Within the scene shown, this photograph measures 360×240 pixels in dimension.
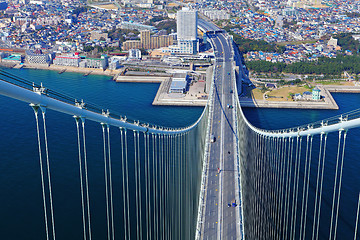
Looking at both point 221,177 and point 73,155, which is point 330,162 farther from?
point 73,155

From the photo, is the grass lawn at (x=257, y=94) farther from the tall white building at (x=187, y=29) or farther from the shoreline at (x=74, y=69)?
the shoreline at (x=74, y=69)

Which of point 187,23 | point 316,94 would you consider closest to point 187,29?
point 187,23

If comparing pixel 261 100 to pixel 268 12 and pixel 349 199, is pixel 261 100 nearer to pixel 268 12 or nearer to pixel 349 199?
pixel 349 199

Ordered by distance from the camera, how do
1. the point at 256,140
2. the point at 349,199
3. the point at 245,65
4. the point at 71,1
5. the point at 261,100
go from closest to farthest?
the point at 349,199, the point at 256,140, the point at 261,100, the point at 245,65, the point at 71,1

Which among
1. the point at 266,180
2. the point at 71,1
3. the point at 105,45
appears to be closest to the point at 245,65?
the point at 105,45

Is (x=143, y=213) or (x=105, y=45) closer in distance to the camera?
(x=143, y=213)
